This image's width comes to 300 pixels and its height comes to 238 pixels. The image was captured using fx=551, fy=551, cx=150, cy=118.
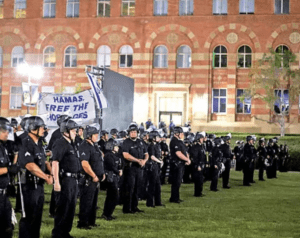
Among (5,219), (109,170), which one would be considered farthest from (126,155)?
(5,219)

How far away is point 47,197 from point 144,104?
29.6 m

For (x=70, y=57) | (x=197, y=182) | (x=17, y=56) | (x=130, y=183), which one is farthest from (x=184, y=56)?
(x=130, y=183)

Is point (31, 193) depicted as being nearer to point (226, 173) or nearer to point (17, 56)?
point (226, 173)

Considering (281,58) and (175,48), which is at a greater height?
(175,48)

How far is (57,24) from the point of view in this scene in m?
48.2

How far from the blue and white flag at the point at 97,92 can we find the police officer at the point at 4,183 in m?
11.2

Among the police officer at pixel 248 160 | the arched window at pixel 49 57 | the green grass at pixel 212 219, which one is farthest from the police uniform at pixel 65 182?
the arched window at pixel 49 57

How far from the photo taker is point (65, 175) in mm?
9883

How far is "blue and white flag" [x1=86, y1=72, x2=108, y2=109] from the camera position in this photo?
64.4 feet

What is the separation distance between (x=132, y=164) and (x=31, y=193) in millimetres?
5403

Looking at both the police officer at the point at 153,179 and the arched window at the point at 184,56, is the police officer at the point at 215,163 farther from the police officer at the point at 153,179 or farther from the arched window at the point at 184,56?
the arched window at the point at 184,56

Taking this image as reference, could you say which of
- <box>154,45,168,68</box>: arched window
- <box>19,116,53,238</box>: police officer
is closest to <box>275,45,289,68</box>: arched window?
<box>154,45,168,68</box>: arched window

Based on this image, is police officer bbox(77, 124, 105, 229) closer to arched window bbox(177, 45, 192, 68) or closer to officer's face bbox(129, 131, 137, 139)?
officer's face bbox(129, 131, 137, 139)

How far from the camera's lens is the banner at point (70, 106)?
65.0 ft
